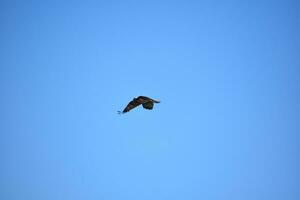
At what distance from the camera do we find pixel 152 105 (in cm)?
5400

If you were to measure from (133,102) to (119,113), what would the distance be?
176 centimetres

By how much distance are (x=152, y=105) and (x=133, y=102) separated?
Result: 268cm

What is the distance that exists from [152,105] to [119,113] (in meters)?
3.91

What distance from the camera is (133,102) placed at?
5212 cm

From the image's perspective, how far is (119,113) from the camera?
52000 millimetres
